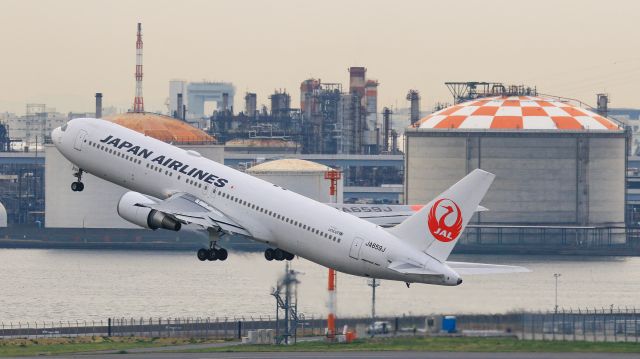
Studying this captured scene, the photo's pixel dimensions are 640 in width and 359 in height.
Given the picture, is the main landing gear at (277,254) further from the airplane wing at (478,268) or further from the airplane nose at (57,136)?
the airplane nose at (57,136)

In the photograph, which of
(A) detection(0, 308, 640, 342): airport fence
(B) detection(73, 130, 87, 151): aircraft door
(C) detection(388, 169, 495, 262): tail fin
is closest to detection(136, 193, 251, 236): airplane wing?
(B) detection(73, 130, 87, 151): aircraft door

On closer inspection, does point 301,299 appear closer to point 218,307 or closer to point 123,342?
point 123,342

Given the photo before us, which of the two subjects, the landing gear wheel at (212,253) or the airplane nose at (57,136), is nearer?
the landing gear wheel at (212,253)

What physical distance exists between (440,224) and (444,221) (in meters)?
0.28

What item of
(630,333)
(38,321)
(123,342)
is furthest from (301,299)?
(38,321)

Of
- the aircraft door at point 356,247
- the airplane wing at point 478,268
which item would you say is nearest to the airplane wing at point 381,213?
the aircraft door at point 356,247

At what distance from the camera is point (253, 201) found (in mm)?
97000

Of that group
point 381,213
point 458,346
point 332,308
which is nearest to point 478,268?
point 381,213

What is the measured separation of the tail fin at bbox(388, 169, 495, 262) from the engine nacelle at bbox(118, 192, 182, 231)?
13940 millimetres

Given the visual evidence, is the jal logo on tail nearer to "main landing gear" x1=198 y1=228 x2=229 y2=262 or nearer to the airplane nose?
"main landing gear" x1=198 y1=228 x2=229 y2=262

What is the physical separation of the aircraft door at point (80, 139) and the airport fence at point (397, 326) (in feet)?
91.3

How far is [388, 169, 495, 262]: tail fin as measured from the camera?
90.2 m

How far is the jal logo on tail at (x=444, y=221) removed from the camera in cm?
9075

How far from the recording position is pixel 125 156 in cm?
10269
